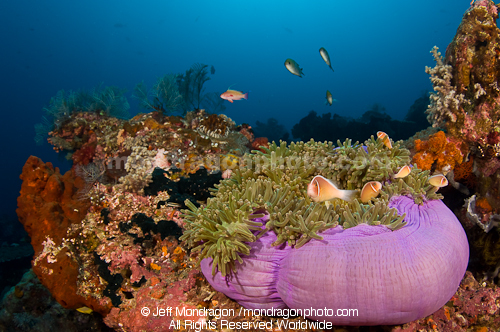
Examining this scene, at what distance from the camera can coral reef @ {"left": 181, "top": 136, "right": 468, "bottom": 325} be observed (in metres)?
1.73

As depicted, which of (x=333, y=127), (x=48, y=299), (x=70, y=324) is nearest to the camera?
(x=70, y=324)

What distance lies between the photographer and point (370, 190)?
221 centimetres

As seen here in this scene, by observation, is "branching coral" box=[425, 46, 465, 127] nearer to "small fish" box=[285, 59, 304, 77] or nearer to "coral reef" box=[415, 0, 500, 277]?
Answer: "coral reef" box=[415, 0, 500, 277]

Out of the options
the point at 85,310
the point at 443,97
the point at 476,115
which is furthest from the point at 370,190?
the point at 85,310

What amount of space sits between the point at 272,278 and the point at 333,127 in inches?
438

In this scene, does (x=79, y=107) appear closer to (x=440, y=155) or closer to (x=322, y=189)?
(x=322, y=189)

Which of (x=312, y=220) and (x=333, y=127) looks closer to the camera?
(x=312, y=220)

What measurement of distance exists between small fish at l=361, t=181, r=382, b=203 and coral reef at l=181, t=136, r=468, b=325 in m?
0.09

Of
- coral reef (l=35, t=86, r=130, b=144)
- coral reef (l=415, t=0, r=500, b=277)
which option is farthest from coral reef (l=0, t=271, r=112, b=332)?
coral reef (l=415, t=0, r=500, b=277)

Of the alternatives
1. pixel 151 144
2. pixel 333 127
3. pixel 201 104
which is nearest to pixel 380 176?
pixel 151 144

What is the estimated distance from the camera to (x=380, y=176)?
8.04 feet

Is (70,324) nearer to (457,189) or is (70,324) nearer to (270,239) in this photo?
(270,239)

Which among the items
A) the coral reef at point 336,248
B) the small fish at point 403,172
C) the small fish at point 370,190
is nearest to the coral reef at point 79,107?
the coral reef at point 336,248

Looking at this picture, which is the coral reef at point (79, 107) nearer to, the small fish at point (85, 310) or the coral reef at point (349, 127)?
the small fish at point (85, 310)
